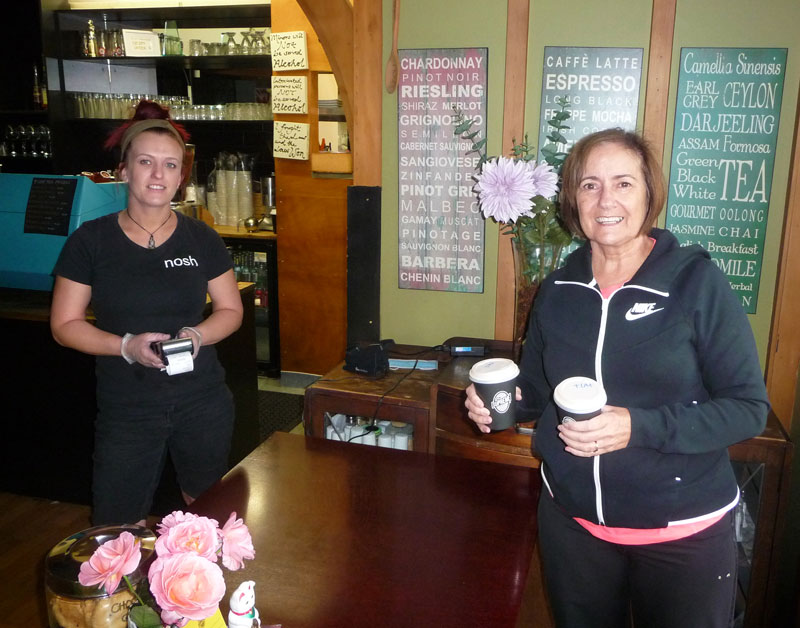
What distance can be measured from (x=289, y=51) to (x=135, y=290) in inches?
108

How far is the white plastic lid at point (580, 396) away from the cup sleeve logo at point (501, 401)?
0.56 feet

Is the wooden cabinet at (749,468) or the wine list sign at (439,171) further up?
the wine list sign at (439,171)

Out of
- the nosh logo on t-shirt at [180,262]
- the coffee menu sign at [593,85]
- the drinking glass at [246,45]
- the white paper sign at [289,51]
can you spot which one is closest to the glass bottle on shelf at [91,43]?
the drinking glass at [246,45]

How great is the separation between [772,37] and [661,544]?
1.58 m

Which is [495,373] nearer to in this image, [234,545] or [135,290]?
[234,545]

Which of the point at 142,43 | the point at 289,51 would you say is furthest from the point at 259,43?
the point at 142,43

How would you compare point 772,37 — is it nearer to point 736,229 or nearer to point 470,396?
point 736,229

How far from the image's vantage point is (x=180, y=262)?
1.83m

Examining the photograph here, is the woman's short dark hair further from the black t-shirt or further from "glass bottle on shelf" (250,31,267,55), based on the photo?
"glass bottle on shelf" (250,31,267,55)

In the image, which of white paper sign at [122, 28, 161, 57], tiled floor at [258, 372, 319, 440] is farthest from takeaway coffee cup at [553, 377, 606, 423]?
white paper sign at [122, 28, 161, 57]

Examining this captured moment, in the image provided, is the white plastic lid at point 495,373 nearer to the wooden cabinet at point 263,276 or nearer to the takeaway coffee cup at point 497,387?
the takeaway coffee cup at point 497,387

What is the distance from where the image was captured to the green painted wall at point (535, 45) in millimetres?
2008

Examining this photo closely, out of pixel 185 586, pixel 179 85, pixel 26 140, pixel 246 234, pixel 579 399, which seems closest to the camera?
pixel 185 586

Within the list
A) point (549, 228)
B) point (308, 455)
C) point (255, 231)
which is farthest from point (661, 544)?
point (255, 231)
